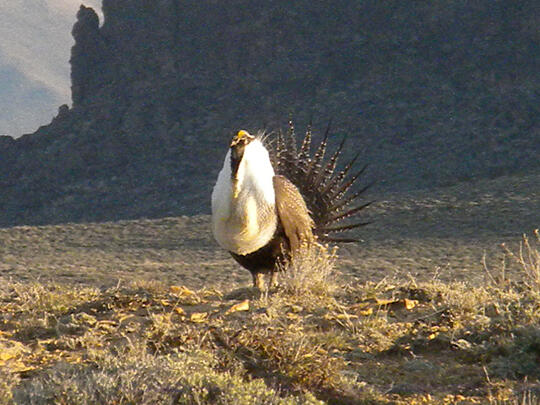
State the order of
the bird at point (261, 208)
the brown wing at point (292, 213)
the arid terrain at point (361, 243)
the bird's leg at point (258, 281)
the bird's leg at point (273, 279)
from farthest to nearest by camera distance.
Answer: the arid terrain at point (361, 243) → the bird's leg at point (258, 281) → the bird's leg at point (273, 279) → the brown wing at point (292, 213) → the bird at point (261, 208)

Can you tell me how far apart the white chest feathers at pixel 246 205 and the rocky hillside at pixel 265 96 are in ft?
117

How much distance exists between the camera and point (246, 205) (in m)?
6.25

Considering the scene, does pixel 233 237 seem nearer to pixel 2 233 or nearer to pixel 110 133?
pixel 2 233

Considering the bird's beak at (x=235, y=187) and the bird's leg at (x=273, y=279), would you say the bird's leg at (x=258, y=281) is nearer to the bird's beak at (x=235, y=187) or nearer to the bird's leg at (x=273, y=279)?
the bird's leg at (x=273, y=279)

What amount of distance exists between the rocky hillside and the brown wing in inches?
1379

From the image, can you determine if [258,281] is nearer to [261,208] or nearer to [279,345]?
[261,208]

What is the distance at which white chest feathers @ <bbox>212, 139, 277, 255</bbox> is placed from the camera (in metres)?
6.22

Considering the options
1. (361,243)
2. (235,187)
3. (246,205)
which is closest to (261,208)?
(246,205)

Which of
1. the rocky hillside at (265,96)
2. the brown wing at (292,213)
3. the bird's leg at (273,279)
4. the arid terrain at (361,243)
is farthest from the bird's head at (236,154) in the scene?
the rocky hillside at (265,96)

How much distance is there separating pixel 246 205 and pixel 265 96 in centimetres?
4856

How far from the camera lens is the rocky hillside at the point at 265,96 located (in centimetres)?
4669

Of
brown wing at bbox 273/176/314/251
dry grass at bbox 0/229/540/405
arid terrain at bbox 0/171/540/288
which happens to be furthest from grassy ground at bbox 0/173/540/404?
arid terrain at bbox 0/171/540/288

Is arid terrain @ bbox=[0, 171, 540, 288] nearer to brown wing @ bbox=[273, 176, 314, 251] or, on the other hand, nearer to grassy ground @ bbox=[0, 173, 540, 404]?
brown wing @ bbox=[273, 176, 314, 251]

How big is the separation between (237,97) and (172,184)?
841cm
